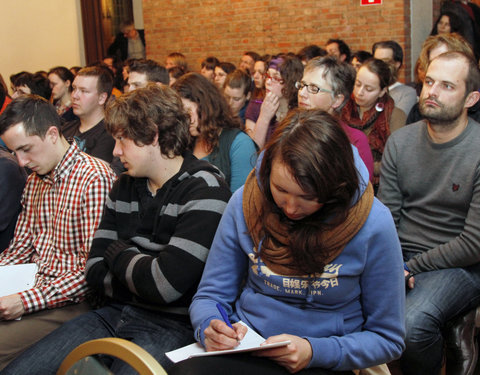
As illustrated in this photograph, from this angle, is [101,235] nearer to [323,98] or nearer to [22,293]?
[22,293]

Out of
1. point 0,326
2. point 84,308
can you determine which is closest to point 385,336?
point 84,308

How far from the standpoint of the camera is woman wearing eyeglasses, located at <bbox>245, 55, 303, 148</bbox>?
3.56m

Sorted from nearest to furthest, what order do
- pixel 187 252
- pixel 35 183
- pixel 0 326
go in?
pixel 187 252 < pixel 0 326 < pixel 35 183

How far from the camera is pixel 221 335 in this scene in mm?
1549

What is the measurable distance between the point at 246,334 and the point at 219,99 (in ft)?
5.22

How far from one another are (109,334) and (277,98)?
2107 mm

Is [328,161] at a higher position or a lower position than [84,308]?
higher

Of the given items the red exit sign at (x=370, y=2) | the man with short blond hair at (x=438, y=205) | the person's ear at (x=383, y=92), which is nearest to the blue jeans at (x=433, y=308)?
the man with short blond hair at (x=438, y=205)

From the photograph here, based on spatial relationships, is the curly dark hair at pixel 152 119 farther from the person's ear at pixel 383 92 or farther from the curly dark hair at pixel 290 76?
the person's ear at pixel 383 92

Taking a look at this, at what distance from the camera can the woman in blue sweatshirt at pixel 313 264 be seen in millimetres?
1481

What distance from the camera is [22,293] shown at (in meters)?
2.17

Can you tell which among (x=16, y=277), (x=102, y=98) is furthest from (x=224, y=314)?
(x=102, y=98)

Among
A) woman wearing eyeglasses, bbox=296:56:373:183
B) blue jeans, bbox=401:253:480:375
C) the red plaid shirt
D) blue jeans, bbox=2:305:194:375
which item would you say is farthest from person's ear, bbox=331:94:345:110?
blue jeans, bbox=2:305:194:375

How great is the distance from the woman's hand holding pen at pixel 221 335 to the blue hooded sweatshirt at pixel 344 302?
56 mm
